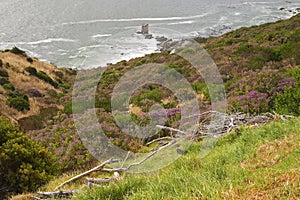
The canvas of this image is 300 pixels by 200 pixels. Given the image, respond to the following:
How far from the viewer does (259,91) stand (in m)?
11.3

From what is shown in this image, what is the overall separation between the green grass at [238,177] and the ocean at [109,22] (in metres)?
34.2

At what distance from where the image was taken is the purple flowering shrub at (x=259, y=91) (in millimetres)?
9836

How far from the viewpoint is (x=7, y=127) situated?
772cm

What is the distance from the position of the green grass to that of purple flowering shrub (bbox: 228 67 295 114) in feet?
14.2

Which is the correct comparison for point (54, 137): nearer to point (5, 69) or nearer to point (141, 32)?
point (5, 69)

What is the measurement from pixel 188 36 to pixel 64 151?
1659 inches

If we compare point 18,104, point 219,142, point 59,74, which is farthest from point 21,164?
point 59,74

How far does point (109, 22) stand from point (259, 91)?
5065cm

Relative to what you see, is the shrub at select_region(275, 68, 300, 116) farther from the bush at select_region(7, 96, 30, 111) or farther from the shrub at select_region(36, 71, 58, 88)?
the shrub at select_region(36, 71, 58, 88)

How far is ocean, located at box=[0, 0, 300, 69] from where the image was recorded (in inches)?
1783

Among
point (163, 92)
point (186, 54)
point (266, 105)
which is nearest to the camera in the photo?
point (266, 105)

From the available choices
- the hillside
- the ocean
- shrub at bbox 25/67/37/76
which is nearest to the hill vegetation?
the hillside

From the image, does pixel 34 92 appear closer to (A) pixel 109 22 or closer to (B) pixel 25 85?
(B) pixel 25 85

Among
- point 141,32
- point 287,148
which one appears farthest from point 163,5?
point 287,148
